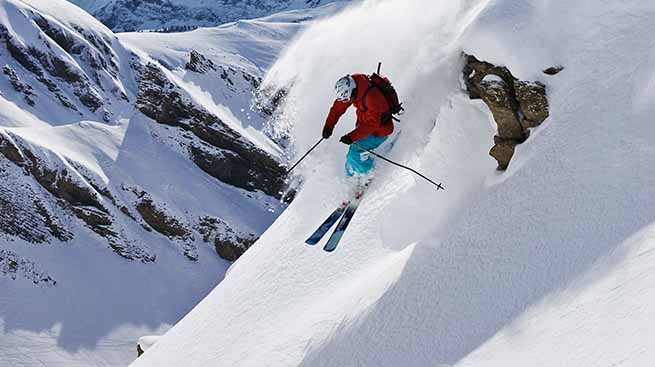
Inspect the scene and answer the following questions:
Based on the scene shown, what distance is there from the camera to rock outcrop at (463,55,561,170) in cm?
926

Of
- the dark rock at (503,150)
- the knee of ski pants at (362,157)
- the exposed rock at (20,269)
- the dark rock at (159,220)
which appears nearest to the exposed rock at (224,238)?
the dark rock at (159,220)

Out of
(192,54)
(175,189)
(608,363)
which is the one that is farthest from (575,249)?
(192,54)

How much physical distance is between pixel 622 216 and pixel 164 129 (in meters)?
67.2

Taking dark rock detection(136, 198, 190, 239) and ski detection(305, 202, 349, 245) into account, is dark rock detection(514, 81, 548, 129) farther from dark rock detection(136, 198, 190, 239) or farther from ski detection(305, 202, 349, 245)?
dark rock detection(136, 198, 190, 239)

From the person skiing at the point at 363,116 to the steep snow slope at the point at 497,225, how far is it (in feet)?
2.38

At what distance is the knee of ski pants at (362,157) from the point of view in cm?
1088

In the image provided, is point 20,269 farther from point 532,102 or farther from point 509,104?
point 532,102

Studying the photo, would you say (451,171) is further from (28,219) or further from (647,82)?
(28,219)

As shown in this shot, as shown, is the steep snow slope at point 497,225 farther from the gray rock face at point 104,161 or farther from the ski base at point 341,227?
the gray rock face at point 104,161

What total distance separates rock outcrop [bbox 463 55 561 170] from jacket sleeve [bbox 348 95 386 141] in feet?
5.16

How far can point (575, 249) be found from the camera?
310 inches

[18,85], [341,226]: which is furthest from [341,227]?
[18,85]

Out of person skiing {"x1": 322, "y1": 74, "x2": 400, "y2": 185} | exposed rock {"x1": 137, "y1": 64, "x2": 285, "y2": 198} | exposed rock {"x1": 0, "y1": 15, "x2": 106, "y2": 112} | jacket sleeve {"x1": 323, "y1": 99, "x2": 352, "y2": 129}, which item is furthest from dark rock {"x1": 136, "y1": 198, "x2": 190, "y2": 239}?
jacket sleeve {"x1": 323, "y1": 99, "x2": 352, "y2": 129}

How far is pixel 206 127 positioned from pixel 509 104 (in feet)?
212
